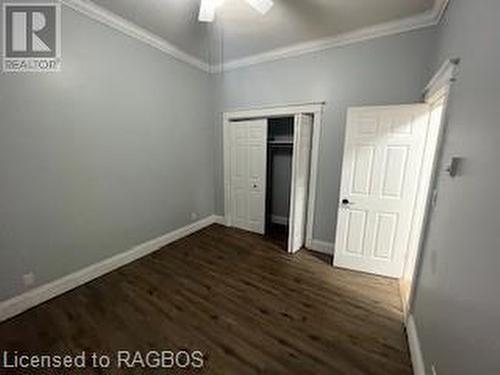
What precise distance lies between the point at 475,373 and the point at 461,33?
6.54 ft

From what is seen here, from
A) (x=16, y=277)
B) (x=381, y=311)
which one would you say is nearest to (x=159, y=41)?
(x=16, y=277)

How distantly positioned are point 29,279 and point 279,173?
372 centimetres

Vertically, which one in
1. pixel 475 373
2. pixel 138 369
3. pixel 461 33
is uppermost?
pixel 461 33

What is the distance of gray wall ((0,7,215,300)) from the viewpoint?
1.97 metres

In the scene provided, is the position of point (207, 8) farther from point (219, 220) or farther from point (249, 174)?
point (219, 220)

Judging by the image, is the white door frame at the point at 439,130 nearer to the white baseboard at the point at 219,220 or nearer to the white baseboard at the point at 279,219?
the white baseboard at the point at 279,219

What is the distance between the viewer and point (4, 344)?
5.62ft

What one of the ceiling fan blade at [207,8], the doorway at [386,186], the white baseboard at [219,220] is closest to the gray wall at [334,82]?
the doorway at [386,186]

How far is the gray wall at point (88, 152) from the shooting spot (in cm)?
197

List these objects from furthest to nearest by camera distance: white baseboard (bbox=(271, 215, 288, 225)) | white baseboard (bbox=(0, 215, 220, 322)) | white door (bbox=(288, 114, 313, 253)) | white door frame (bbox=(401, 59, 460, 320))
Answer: white baseboard (bbox=(271, 215, 288, 225)), white door (bbox=(288, 114, 313, 253)), white baseboard (bbox=(0, 215, 220, 322)), white door frame (bbox=(401, 59, 460, 320))

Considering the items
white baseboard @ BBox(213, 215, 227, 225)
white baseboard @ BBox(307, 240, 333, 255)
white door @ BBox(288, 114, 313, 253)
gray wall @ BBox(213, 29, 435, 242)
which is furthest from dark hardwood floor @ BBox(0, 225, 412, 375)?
white baseboard @ BBox(213, 215, 227, 225)

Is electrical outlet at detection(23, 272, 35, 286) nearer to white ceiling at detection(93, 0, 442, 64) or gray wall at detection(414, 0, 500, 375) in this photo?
white ceiling at detection(93, 0, 442, 64)

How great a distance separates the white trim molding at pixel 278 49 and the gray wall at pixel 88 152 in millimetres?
99

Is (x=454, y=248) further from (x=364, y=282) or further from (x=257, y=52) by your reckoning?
(x=257, y=52)
